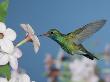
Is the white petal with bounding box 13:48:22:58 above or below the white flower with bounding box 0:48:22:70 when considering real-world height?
above

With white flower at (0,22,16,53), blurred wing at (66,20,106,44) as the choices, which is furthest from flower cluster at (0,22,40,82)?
blurred wing at (66,20,106,44)

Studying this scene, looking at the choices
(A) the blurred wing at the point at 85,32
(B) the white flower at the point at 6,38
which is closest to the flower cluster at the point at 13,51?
(B) the white flower at the point at 6,38

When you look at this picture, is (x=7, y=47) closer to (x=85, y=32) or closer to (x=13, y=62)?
(x=13, y=62)

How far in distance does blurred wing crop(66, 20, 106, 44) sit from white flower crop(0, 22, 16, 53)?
12 centimetres

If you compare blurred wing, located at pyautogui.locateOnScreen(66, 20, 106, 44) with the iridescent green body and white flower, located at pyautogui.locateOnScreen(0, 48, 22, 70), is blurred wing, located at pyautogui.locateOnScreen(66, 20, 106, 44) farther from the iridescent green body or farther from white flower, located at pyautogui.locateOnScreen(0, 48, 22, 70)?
white flower, located at pyautogui.locateOnScreen(0, 48, 22, 70)

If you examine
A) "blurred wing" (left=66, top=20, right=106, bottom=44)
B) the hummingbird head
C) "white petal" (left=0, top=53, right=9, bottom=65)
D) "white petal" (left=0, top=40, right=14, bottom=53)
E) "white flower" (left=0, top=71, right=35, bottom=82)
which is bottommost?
"white flower" (left=0, top=71, right=35, bottom=82)

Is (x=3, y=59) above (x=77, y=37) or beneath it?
beneath

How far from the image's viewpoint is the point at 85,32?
25.0 inches

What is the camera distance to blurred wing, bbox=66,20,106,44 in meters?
0.62

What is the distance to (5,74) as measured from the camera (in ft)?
1.67

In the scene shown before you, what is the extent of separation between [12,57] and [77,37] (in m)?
0.18

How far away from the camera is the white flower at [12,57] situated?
491mm

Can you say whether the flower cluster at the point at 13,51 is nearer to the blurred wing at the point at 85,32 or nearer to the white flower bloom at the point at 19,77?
the white flower bloom at the point at 19,77

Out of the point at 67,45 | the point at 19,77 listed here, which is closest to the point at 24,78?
the point at 19,77
